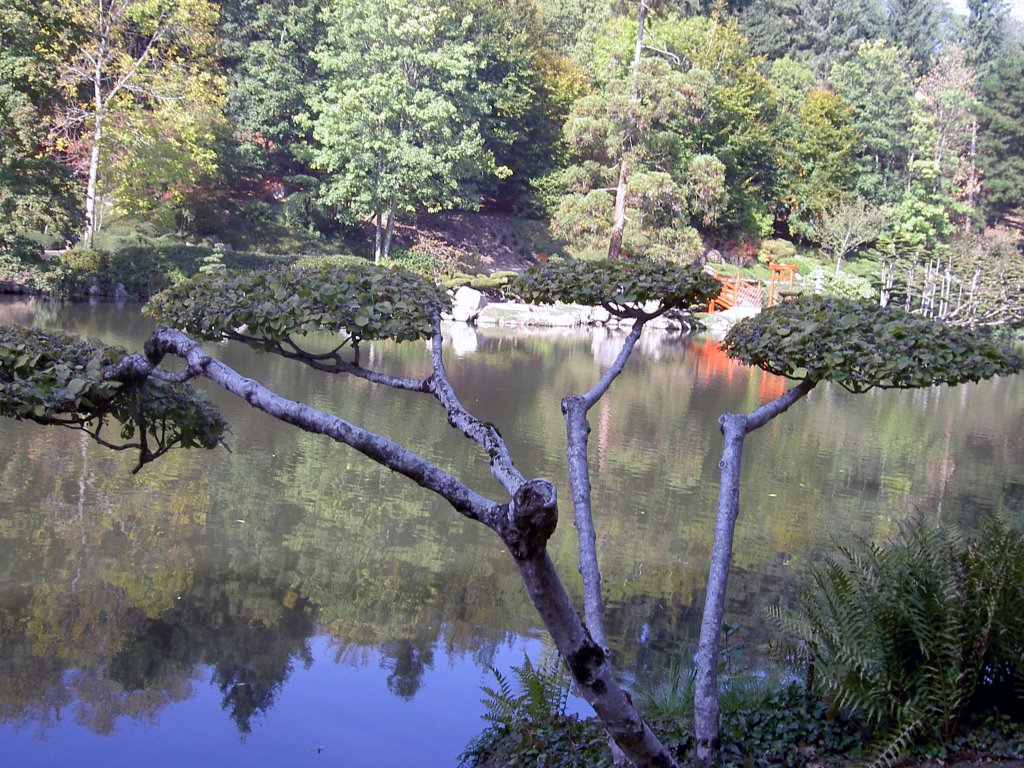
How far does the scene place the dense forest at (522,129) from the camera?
22656 mm

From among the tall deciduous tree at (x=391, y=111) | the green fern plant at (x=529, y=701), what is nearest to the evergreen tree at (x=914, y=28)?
the tall deciduous tree at (x=391, y=111)

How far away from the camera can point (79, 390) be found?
3117 mm

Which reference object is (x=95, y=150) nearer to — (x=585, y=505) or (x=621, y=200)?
(x=621, y=200)

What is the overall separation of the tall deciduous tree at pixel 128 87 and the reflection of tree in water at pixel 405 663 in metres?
18.5

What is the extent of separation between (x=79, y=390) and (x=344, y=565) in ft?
13.7

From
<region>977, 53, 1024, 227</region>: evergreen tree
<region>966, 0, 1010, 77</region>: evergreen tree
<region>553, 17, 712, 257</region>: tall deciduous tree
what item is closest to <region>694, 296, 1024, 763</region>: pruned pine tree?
<region>553, 17, 712, 257</region>: tall deciduous tree

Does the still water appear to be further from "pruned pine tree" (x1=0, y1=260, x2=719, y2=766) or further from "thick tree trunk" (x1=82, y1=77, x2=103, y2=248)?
"thick tree trunk" (x1=82, y1=77, x2=103, y2=248)

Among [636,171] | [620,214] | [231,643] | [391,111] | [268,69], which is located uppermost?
[268,69]

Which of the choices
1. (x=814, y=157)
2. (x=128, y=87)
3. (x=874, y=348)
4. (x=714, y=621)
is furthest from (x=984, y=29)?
(x=714, y=621)

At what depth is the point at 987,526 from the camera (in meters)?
4.23

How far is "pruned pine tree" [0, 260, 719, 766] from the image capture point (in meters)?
2.45

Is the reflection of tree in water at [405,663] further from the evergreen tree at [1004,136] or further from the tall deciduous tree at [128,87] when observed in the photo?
the evergreen tree at [1004,136]

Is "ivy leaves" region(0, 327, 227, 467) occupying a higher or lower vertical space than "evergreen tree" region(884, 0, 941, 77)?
lower

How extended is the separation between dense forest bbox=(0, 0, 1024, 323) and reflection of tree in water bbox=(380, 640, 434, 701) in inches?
614
